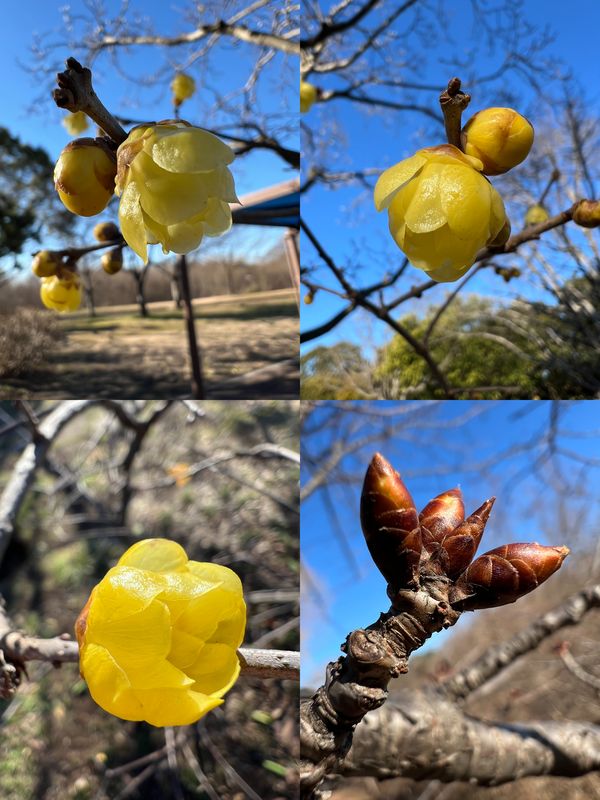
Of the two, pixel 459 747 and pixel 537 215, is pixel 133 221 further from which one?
pixel 537 215

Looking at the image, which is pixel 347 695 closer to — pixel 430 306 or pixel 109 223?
pixel 109 223

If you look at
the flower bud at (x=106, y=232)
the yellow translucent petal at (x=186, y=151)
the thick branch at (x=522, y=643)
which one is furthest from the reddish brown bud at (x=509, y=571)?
the thick branch at (x=522, y=643)

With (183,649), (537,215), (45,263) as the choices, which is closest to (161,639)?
(183,649)

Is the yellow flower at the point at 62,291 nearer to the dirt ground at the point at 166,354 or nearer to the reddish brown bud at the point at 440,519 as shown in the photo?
the reddish brown bud at the point at 440,519

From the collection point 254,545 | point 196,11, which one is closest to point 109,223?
point 196,11

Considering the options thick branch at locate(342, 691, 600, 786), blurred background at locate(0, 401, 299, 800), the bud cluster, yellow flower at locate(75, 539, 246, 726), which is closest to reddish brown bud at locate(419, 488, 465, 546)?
the bud cluster
